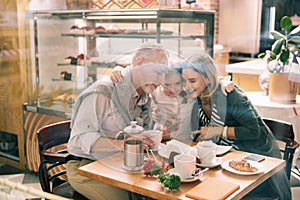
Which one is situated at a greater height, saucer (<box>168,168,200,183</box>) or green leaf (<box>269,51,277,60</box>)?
green leaf (<box>269,51,277,60</box>)

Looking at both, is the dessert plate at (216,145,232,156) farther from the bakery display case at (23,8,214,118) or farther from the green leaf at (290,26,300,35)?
the green leaf at (290,26,300,35)

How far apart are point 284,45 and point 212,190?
0.71 m

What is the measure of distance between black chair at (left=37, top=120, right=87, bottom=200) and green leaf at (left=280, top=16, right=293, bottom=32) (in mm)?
973

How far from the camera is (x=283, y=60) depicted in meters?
1.51

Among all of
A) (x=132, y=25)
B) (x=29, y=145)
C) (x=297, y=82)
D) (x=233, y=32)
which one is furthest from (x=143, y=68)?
(x=29, y=145)

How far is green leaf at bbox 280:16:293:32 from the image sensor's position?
1482mm

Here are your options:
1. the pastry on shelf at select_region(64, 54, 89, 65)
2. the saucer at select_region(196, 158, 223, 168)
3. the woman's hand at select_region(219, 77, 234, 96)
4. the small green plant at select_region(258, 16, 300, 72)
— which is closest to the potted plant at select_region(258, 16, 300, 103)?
the small green plant at select_region(258, 16, 300, 72)

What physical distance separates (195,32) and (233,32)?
0.58 feet

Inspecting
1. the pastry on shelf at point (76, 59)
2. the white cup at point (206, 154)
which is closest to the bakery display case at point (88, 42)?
the pastry on shelf at point (76, 59)

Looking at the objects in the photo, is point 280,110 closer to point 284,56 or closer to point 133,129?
point 284,56

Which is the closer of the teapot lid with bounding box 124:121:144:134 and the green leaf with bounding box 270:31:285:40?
the teapot lid with bounding box 124:121:144:134

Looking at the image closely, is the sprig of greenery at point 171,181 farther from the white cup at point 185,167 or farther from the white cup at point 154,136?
the white cup at point 154,136

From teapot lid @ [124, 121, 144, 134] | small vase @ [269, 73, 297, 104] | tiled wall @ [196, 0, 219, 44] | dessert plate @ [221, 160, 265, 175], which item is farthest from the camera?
tiled wall @ [196, 0, 219, 44]

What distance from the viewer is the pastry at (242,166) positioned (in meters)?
1.21
